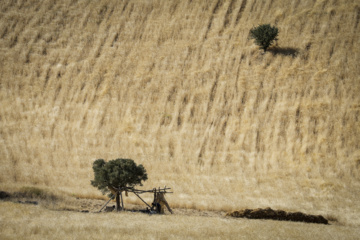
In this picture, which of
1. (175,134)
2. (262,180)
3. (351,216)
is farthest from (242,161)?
(351,216)

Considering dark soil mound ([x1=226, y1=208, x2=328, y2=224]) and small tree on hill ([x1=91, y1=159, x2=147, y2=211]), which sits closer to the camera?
dark soil mound ([x1=226, y1=208, x2=328, y2=224])

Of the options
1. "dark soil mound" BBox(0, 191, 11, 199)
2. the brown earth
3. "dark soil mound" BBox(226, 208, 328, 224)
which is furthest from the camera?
"dark soil mound" BBox(0, 191, 11, 199)

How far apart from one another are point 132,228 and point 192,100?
17359mm

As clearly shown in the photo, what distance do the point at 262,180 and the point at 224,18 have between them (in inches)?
661

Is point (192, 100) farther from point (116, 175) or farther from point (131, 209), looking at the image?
point (116, 175)

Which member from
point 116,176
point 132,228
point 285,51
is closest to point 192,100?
point 285,51

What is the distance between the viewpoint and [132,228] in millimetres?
12406

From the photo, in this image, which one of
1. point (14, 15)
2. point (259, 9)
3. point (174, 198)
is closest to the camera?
point (174, 198)

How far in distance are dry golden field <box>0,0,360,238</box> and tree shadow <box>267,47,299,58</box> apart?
115 mm

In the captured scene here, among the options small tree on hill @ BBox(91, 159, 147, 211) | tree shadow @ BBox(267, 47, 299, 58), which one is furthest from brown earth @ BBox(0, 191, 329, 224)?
tree shadow @ BBox(267, 47, 299, 58)

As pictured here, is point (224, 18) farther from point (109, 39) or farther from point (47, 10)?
point (47, 10)

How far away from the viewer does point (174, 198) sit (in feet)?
71.6

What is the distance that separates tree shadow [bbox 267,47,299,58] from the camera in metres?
28.8

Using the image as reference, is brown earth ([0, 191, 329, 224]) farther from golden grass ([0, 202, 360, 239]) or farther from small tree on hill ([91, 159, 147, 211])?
golden grass ([0, 202, 360, 239])
